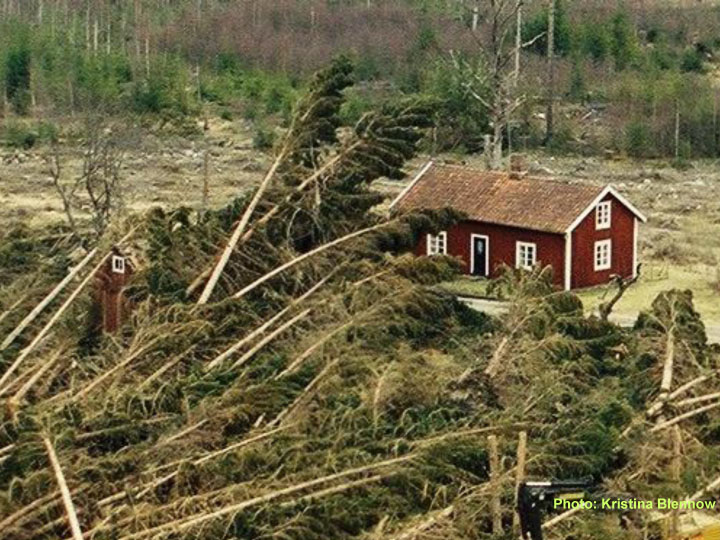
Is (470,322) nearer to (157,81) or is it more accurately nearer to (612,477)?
(612,477)

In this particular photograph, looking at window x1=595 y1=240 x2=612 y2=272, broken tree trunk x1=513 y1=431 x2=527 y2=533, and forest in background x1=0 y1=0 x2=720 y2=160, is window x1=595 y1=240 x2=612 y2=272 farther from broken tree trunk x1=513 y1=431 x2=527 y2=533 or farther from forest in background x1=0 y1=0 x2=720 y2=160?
broken tree trunk x1=513 y1=431 x2=527 y2=533

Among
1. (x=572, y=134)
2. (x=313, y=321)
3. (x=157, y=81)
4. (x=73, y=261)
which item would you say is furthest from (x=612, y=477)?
(x=157, y=81)

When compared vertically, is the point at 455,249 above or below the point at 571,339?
below

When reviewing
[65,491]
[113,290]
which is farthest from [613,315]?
[65,491]

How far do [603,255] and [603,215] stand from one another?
66 centimetres

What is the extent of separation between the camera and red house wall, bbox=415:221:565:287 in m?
29.1

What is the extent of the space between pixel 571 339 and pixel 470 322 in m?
2.42

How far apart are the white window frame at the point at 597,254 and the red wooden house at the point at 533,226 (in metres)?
0.02

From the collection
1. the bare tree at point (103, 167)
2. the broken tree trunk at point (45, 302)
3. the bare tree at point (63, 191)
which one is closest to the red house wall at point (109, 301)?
the broken tree trunk at point (45, 302)

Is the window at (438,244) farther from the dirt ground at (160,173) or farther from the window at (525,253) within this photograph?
the dirt ground at (160,173)

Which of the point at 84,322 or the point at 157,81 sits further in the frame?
the point at 157,81

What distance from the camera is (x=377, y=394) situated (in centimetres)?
1528

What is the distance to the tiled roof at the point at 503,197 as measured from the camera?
95.9ft

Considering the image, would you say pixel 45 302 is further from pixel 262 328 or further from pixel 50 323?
pixel 262 328
